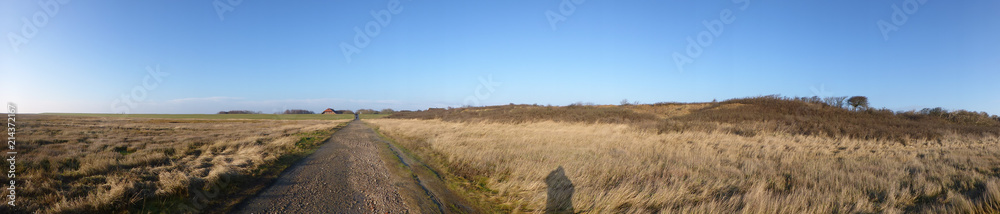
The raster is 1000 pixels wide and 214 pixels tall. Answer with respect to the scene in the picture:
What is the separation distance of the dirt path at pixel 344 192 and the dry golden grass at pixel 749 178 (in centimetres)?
132

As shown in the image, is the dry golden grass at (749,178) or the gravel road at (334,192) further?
the gravel road at (334,192)

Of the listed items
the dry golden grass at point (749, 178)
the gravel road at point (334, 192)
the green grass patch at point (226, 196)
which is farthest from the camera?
the gravel road at point (334, 192)

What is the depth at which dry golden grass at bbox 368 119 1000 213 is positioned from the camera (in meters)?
4.71

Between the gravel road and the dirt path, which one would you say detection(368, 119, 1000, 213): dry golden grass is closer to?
the dirt path

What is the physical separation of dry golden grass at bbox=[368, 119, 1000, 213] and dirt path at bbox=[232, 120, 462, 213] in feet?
4.31

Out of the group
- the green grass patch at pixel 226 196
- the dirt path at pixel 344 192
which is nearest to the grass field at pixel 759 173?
the dirt path at pixel 344 192

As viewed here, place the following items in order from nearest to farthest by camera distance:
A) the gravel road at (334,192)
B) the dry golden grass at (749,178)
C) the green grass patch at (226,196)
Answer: the dry golden grass at (749,178)
the green grass patch at (226,196)
the gravel road at (334,192)

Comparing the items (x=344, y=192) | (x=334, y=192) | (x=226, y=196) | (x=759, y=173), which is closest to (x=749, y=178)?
(x=759, y=173)

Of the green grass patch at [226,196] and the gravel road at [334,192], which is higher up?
the green grass patch at [226,196]

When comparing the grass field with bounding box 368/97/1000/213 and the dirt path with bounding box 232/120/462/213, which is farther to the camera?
the dirt path with bounding box 232/120/462/213

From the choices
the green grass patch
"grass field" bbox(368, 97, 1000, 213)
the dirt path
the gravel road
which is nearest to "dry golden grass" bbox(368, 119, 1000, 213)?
"grass field" bbox(368, 97, 1000, 213)

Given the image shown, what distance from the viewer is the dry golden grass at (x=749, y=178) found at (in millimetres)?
4715

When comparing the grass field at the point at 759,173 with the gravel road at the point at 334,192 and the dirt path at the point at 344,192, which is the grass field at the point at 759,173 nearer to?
the dirt path at the point at 344,192

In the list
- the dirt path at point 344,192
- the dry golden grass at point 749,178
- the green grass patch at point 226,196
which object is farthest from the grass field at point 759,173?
the green grass patch at point 226,196
